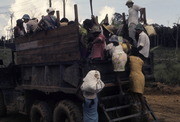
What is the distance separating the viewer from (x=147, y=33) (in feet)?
21.9

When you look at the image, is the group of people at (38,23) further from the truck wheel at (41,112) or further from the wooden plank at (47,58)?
the truck wheel at (41,112)

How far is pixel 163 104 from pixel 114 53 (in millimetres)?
5642

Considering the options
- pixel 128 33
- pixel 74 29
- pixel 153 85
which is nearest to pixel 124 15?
pixel 128 33

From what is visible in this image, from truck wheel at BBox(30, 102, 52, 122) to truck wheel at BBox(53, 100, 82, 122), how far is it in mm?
327

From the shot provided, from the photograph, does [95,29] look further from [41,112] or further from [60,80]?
[41,112]

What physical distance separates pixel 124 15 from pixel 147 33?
0.80 meters

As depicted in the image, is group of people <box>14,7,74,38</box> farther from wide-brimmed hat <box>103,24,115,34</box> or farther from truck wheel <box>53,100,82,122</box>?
truck wheel <box>53,100,82,122</box>

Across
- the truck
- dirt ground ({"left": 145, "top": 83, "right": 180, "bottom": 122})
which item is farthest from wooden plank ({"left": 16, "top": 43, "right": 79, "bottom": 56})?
dirt ground ({"left": 145, "top": 83, "right": 180, "bottom": 122})

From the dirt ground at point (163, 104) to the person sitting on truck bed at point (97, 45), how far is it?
348cm

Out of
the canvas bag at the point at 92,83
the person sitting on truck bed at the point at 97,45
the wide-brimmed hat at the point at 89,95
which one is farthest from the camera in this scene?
the person sitting on truck bed at the point at 97,45

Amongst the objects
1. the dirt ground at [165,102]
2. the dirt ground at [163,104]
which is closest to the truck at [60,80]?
the dirt ground at [163,104]

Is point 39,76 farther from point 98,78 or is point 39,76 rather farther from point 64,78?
point 98,78

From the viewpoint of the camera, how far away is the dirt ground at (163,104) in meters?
8.63

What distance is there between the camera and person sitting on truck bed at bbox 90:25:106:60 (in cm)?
551
